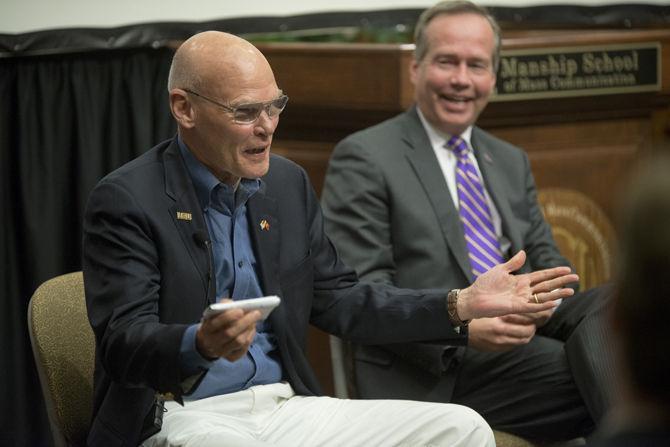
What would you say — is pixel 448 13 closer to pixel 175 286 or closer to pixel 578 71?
pixel 578 71

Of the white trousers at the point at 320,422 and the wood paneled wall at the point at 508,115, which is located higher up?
the wood paneled wall at the point at 508,115

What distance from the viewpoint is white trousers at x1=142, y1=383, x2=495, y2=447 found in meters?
2.76

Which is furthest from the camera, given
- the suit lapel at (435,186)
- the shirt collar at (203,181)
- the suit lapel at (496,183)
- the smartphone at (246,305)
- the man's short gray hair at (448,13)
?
the man's short gray hair at (448,13)

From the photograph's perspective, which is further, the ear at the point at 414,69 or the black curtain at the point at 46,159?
the black curtain at the point at 46,159

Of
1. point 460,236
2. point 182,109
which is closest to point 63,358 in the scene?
point 182,109

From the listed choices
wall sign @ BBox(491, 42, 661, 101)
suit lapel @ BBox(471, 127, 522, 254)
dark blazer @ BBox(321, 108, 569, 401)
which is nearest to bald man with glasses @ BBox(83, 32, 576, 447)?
dark blazer @ BBox(321, 108, 569, 401)

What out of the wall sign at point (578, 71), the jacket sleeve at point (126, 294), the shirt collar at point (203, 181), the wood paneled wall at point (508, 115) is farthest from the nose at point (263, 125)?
the wall sign at point (578, 71)

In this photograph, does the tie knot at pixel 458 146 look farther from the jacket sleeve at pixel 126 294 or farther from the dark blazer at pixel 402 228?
the jacket sleeve at pixel 126 294

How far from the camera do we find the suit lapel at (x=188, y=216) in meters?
2.82

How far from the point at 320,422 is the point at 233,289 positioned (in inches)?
15.2

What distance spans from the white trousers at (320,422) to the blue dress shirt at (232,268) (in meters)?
0.04

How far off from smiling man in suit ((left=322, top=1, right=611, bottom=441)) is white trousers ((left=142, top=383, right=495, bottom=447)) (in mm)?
618

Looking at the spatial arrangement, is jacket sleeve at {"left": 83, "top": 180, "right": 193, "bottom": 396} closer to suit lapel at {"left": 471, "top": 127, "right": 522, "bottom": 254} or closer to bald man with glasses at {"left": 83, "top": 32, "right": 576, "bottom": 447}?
bald man with glasses at {"left": 83, "top": 32, "right": 576, "bottom": 447}

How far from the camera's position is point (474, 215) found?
391 cm
